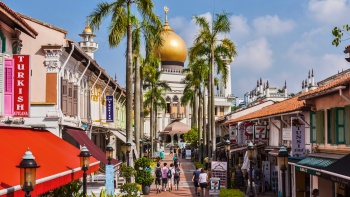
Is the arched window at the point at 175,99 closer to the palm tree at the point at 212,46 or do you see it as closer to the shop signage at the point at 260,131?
the palm tree at the point at 212,46

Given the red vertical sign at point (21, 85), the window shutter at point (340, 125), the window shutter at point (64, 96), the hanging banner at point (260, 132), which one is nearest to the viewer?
the red vertical sign at point (21, 85)

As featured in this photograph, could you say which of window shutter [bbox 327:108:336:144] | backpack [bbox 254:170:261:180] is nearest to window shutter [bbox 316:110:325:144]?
window shutter [bbox 327:108:336:144]

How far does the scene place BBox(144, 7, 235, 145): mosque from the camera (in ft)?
385

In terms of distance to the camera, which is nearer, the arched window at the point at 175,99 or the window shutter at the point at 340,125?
the window shutter at the point at 340,125

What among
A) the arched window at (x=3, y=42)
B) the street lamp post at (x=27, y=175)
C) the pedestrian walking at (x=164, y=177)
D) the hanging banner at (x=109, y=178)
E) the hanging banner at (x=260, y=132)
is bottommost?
the pedestrian walking at (x=164, y=177)

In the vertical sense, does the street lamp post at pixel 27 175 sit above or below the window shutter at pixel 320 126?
below

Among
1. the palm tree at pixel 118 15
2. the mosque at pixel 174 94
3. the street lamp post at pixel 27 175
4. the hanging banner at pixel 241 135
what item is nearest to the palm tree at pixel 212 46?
the hanging banner at pixel 241 135

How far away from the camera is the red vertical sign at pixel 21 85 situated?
1702 cm

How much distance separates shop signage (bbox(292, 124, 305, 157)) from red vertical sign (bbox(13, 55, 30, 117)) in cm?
1289

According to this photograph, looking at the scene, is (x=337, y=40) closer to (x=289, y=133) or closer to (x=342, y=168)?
(x=342, y=168)

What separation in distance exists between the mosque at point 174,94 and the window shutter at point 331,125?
8945 centimetres

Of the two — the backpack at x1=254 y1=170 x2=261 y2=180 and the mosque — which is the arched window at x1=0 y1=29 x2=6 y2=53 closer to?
the backpack at x1=254 y1=170 x2=261 y2=180

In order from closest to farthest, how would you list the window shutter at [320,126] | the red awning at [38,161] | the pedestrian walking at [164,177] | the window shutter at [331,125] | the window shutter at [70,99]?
the red awning at [38,161], the window shutter at [331,125], the window shutter at [320,126], the window shutter at [70,99], the pedestrian walking at [164,177]

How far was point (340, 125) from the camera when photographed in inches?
835
